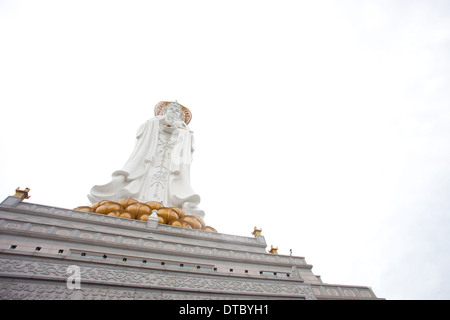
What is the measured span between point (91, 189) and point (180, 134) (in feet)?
19.8

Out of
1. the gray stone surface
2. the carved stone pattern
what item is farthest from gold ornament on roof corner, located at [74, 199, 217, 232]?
the carved stone pattern

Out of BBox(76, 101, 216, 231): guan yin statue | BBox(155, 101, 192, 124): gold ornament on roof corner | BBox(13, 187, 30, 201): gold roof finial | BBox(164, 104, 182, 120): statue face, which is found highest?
BBox(155, 101, 192, 124): gold ornament on roof corner

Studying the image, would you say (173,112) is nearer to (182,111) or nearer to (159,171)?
(182,111)

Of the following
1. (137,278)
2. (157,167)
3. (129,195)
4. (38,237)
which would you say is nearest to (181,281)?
(137,278)

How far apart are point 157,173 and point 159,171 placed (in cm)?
18

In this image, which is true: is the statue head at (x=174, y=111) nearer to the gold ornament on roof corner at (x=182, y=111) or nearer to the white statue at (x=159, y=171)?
the white statue at (x=159, y=171)

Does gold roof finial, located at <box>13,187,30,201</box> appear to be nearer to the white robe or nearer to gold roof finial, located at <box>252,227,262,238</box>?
the white robe

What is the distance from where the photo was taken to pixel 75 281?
4875 millimetres

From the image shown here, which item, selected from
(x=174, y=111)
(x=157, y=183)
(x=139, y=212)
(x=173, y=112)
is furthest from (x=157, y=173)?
(x=174, y=111)

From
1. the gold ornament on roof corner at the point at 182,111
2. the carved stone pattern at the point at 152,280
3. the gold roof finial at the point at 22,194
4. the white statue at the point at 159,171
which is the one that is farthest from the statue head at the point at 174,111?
the carved stone pattern at the point at 152,280

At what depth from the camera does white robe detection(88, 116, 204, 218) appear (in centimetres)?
1117

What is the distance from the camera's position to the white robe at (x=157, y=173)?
1117cm

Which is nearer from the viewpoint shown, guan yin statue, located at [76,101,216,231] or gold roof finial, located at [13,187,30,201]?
gold roof finial, located at [13,187,30,201]

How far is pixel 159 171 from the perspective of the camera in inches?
513
